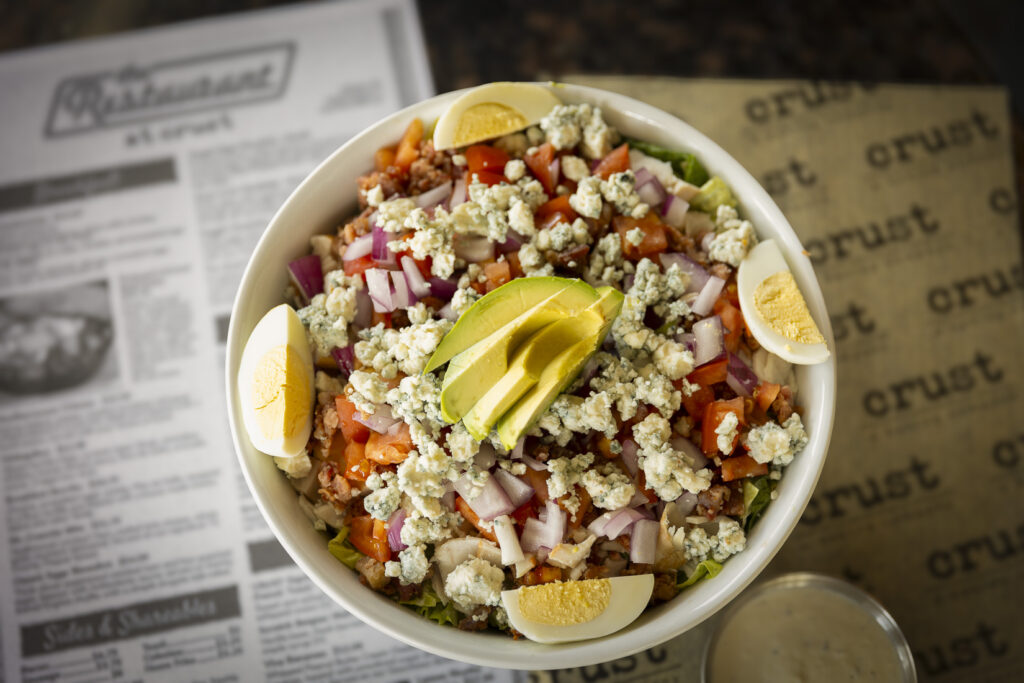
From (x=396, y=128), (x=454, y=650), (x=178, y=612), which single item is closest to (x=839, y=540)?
(x=454, y=650)

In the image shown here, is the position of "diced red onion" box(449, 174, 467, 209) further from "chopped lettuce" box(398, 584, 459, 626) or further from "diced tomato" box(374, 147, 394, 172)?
"chopped lettuce" box(398, 584, 459, 626)

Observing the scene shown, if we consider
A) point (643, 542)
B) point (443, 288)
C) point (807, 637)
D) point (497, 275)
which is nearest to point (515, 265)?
point (497, 275)

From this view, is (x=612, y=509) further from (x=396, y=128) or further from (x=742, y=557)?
(x=396, y=128)

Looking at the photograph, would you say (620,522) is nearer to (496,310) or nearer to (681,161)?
(496,310)

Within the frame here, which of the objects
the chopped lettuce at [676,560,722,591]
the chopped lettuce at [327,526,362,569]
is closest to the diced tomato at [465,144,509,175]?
the chopped lettuce at [327,526,362,569]

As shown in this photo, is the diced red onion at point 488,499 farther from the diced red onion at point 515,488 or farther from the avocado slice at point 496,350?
the avocado slice at point 496,350

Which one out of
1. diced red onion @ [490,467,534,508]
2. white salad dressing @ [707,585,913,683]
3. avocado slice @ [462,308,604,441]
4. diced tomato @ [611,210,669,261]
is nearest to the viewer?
avocado slice @ [462,308,604,441]
